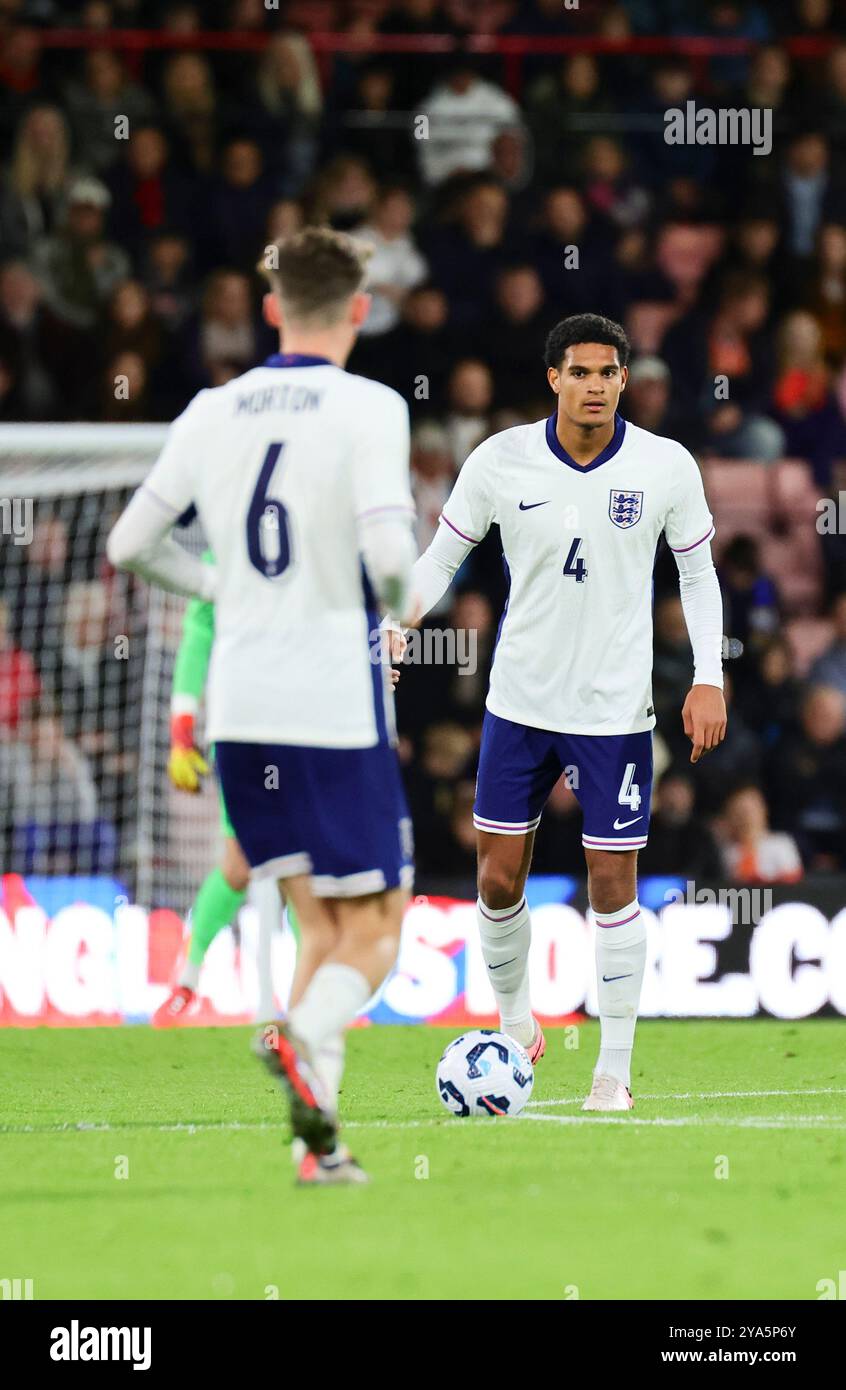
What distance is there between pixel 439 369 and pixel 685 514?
6.16 meters

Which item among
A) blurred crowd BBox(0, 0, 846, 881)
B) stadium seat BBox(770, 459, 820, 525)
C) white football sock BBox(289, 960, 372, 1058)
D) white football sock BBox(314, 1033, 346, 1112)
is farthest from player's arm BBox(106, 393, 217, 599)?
stadium seat BBox(770, 459, 820, 525)

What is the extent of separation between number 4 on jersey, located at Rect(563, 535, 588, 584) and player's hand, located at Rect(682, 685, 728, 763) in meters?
0.50

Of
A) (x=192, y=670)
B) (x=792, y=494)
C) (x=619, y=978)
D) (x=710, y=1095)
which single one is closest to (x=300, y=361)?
(x=619, y=978)

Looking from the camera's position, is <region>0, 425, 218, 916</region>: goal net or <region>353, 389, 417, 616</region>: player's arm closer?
<region>353, 389, 417, 616</region>: player's arm

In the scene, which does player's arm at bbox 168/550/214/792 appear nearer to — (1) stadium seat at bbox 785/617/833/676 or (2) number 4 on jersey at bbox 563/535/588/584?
(2) number 4 on jersey at bbox 563/535/588/584

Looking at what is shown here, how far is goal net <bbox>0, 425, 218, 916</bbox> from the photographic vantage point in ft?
37.2

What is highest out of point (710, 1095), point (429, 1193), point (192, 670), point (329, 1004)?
point (192, 670)

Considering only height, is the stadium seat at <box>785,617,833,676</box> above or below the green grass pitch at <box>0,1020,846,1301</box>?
above

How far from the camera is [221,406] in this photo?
502 centimetres

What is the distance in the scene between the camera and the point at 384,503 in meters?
4.80

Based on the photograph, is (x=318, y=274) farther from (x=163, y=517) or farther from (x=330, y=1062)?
(x=330, y=1062)

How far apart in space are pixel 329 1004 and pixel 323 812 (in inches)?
16.2

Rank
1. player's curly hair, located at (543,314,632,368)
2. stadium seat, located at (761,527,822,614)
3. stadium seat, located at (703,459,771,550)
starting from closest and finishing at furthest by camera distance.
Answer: player's curly hair, located at (543,314,632,368)
stadium seat, located at (703,459,771,550)
stadium seat, located at (761,527,822,614)
